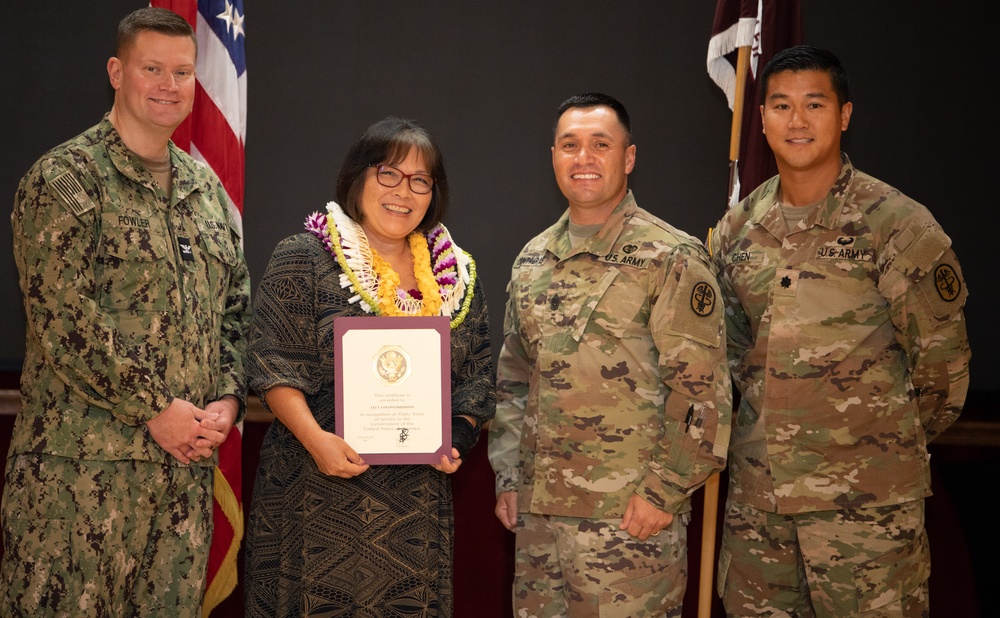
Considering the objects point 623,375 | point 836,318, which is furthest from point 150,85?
point 836,318

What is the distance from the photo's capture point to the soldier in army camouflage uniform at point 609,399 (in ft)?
7.93

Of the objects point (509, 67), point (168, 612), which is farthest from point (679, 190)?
point (168, 612)

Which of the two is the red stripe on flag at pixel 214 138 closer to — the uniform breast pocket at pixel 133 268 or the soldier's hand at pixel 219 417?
the uniform breast pocket at pixel 133 268

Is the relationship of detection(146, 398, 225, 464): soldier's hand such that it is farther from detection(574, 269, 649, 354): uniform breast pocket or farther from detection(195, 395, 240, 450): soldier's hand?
detection(574, 269, 649, 354): uniform breast pocket

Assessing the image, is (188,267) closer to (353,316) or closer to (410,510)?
(353,316)

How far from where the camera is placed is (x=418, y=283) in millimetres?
2443

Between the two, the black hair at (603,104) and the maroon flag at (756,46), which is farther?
the maroon flag at (756,46)

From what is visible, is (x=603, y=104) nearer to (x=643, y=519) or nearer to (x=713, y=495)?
(x=643, y=519)

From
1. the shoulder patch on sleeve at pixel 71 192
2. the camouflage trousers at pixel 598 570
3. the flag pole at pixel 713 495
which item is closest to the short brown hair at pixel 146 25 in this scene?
the shoulder patch on sleeve at pixel 71 192

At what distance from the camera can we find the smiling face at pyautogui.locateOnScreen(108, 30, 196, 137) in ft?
7.71

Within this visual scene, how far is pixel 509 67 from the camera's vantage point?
13.3 feet

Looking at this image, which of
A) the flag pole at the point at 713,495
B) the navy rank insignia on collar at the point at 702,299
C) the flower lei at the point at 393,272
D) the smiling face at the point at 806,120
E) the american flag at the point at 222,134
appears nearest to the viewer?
the flower lei at the point at 393,272

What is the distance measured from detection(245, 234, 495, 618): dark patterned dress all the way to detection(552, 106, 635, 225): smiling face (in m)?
0.77

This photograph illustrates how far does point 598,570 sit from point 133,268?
1.50m
